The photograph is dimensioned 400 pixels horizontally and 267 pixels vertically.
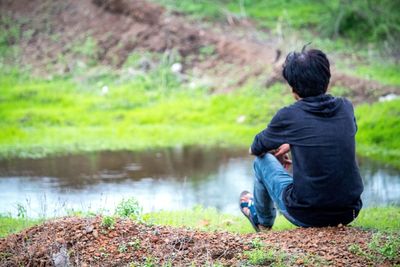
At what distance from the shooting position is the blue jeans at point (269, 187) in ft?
18.8

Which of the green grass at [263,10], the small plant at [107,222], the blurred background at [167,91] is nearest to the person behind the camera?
the small plant at [107,222]

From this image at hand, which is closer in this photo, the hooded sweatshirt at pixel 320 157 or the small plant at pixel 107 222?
the small plant at pixel 107 222

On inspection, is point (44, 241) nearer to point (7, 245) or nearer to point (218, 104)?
point (7, 245)

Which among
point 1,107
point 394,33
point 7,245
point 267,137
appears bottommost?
point 1,107

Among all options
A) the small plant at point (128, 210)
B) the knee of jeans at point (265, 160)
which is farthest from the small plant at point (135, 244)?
the knee of jeans at point (265, 160)

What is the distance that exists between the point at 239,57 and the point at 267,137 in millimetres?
13802

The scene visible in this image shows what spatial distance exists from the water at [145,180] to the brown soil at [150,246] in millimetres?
3414

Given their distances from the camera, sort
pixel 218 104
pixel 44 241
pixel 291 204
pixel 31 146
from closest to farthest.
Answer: pixel 44 241
pixel 291 204
pixel 31 146
pixel 218 104

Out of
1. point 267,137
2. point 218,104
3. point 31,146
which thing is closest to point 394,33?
point 218,104

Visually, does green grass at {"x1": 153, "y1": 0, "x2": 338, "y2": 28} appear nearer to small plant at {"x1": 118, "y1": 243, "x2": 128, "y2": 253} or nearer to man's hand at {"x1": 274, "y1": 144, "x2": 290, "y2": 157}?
man's hand at {"x1": 274, "y1": 144, "x2": 290, "y2": 157}

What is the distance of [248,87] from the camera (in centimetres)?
1759

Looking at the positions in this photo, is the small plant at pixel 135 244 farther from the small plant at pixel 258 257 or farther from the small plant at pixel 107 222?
the small plant at pixel 258 257

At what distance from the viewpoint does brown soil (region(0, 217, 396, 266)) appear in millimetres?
4906

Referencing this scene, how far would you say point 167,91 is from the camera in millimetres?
18281
